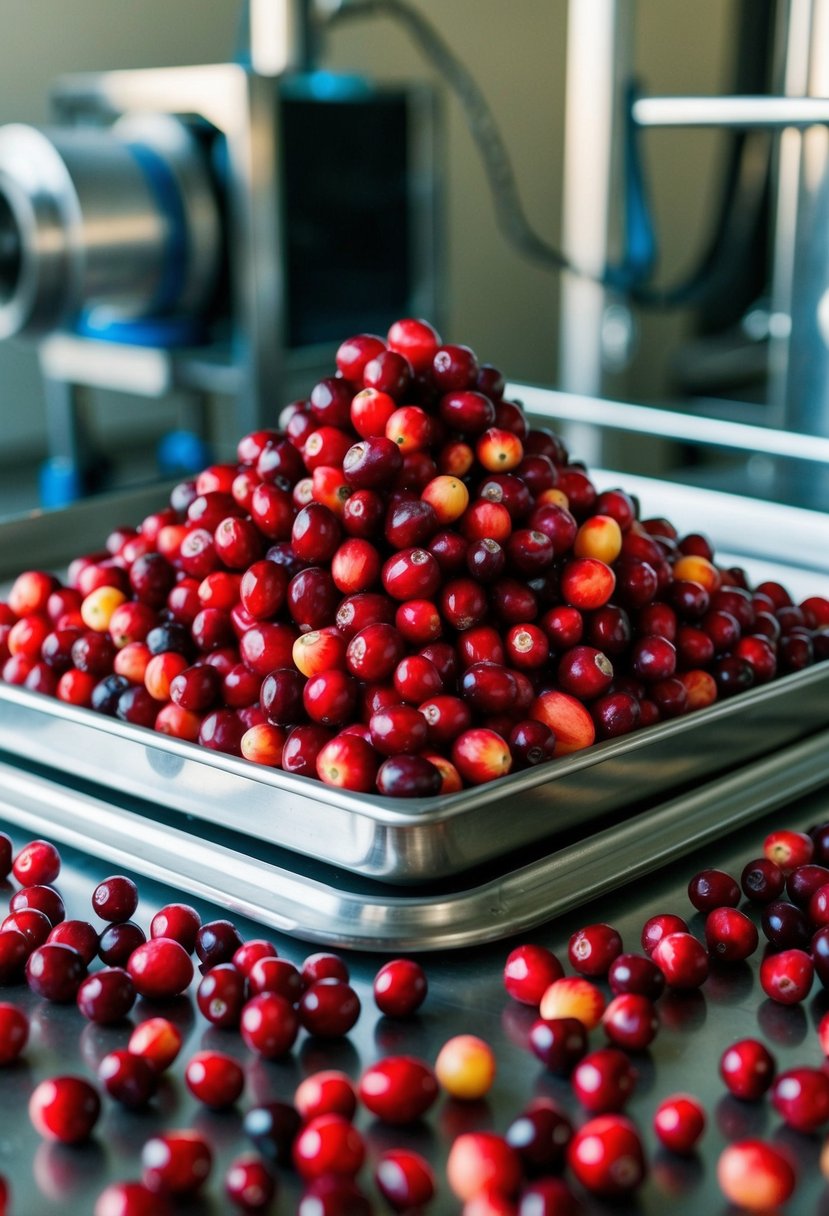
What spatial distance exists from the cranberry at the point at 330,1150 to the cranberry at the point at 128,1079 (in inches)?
4.3

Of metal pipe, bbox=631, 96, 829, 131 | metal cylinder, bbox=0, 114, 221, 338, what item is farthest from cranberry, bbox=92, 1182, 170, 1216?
metal cylinder, bbox=0, 114, 221, 338

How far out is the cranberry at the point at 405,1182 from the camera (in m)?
0.66

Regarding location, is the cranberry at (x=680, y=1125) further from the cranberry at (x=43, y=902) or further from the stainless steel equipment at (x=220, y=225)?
the stainless steel equipment at (x=220, y=225)

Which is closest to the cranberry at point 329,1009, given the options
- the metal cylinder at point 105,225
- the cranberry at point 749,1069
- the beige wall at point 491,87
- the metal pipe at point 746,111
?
the cranberry at point 749,1069

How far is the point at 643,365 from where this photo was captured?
6016 mm

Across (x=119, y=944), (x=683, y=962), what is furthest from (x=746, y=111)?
(x=119, y=944)

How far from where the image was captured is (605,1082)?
73 centimetres

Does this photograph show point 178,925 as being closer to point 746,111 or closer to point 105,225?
point 746,111

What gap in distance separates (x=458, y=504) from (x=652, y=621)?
0.64ft

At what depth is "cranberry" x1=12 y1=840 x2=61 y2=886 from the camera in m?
0.98

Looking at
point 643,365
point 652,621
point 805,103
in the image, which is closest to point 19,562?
point 652,621

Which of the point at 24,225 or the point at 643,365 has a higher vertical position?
the point at 24,225

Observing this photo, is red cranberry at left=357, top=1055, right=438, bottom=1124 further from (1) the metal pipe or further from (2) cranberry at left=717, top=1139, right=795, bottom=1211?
(1) the metal pipe

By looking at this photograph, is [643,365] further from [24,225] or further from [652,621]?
[652,621]
